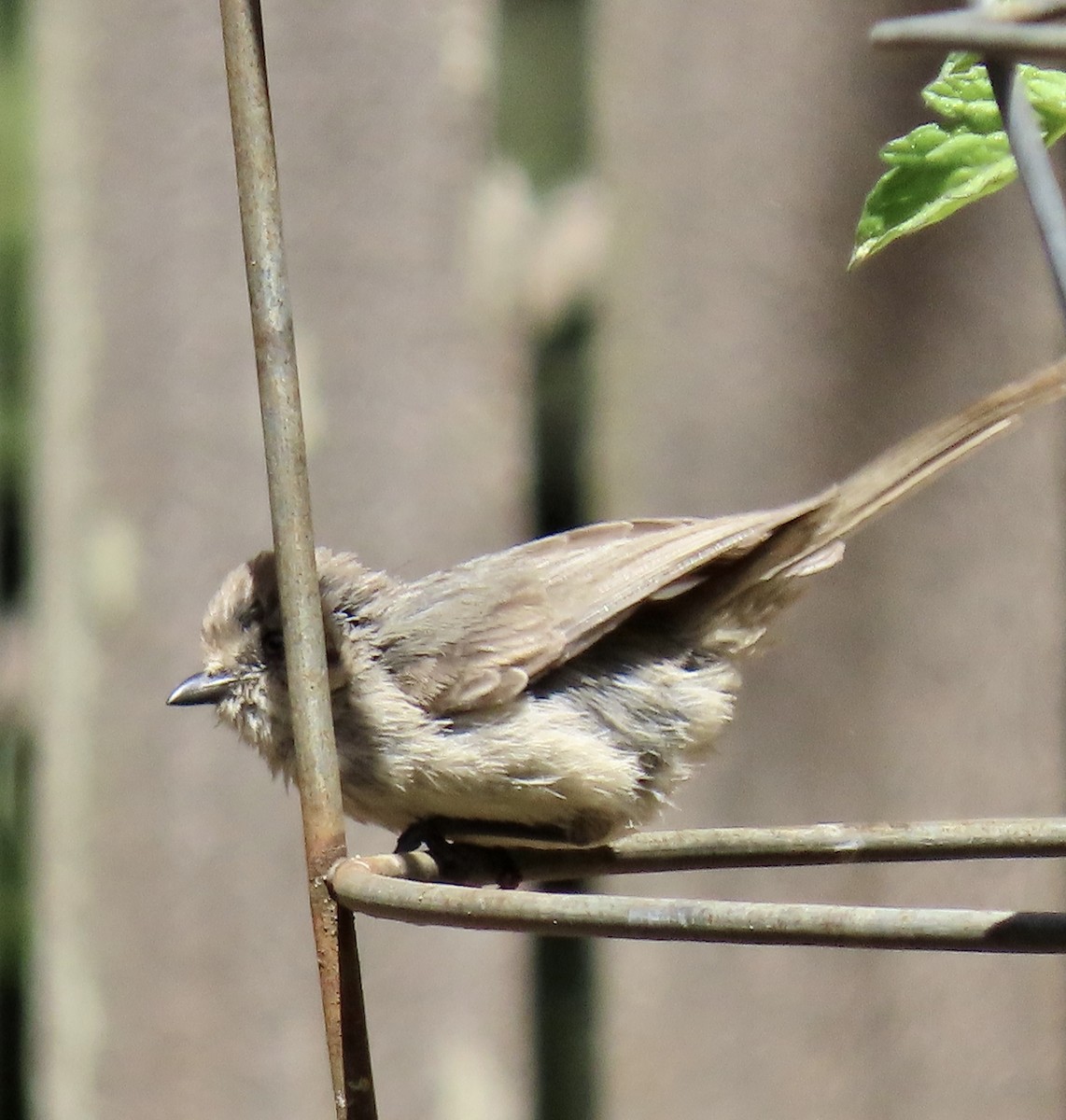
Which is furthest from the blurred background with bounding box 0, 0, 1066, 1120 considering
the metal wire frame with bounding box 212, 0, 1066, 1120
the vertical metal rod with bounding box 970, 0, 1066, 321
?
the vertical metal rod with bounding box 970, 0, 1066, 321

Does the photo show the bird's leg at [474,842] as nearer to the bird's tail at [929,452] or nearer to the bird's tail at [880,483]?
the bird's tail at [880,483]

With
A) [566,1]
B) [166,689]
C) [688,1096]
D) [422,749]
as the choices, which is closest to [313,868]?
[422,749]

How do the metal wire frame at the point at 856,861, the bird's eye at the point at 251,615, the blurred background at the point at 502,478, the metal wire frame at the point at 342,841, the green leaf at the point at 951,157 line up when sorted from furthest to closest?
the blurred background at the point at 502,478
the bird's eye at the point at 251,615
the green leaf at the point at 951,157
the metal wire frame at the point at 342,841
the metal wire frame at the point at 856,861

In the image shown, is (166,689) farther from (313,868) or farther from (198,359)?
(313,868)

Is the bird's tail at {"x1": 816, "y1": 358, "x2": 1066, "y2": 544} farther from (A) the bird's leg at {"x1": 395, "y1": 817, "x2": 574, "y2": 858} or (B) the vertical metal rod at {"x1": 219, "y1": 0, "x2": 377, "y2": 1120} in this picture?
(B) the vertical metal rod at {"x1": 219, "y1": 0, "x2": 377, "y2": 1120}

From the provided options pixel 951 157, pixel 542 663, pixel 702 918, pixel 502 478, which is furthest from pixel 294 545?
pixel 502 478

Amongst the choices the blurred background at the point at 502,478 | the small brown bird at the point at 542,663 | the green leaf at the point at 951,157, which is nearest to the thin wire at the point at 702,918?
the green leaf at the point at 951,157
